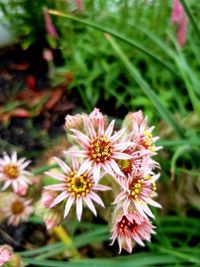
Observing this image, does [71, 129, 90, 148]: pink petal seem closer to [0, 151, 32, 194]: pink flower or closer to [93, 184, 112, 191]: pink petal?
[93, 184, 112, 191]: pink petal

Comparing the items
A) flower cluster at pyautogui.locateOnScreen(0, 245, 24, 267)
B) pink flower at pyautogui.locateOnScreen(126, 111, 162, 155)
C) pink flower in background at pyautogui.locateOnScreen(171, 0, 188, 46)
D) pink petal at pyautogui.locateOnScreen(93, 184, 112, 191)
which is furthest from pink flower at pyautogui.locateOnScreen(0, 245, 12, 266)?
pink flower in background at pyautogui.locateOnScreen(171, 0, 188, 46)

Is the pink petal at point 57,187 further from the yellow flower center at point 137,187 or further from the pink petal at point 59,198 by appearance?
the yellow flower center at point 137,187

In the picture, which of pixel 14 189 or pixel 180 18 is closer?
pixel 14 189

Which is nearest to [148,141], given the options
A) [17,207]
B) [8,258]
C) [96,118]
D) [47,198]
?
[96,118]

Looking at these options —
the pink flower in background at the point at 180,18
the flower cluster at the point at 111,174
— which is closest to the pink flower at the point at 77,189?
the flower cluster at the point at 111,174

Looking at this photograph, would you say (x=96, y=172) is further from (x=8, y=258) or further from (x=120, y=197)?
(x=8, y=258)

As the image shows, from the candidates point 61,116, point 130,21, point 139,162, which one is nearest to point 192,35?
point 130,21

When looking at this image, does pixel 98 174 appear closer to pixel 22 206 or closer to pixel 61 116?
pixel 22 206
